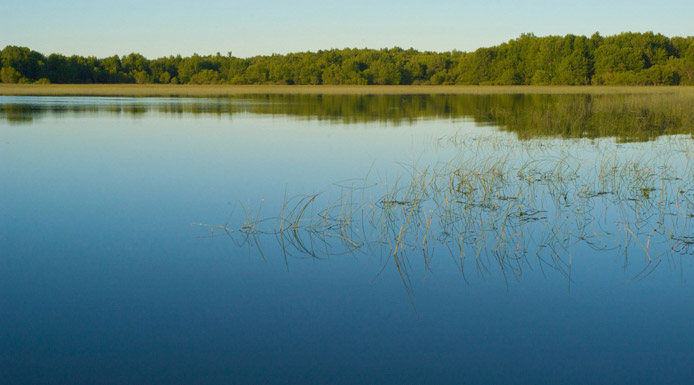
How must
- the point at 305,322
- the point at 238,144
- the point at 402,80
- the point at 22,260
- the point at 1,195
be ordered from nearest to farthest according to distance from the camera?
the point at 305,322
the point at 22,260
the point at 1,195
the point at 238,144
the point at 402,80

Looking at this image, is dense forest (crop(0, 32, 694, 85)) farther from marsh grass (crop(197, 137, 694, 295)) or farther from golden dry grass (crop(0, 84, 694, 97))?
marsh grass (crop(197, 137, 694, 295))

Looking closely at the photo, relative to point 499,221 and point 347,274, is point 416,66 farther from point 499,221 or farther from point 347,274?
point 347,274

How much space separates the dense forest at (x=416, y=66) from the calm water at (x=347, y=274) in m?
72.4

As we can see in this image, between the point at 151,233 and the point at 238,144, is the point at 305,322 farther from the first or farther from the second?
the point at 238,144

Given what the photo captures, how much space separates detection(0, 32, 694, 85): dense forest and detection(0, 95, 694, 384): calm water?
7241 centimetres

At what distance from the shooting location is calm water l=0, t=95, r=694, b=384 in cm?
368

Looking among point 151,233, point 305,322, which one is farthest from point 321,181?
point 305,322

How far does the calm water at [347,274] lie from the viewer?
3676 millimetres

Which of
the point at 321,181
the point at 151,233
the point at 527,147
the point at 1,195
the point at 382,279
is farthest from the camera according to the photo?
the point at 527,147

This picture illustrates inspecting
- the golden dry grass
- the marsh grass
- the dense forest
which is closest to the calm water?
the marsh grass

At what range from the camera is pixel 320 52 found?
108812 mm

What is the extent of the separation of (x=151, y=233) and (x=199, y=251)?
1.01 meters

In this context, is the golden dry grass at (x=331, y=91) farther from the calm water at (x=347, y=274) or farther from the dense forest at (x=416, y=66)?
the calm water at (x=347, y=274)

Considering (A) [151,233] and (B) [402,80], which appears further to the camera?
(B) [402,80]
